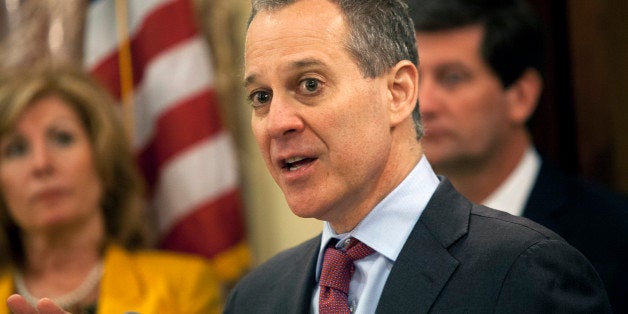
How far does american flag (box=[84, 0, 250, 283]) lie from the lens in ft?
11.6

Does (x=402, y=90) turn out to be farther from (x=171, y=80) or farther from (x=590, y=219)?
(x=171, y=80)

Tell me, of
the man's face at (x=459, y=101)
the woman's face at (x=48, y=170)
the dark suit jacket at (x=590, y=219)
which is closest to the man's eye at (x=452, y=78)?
the man's face at (x=459, y=101)

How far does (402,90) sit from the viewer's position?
5.90 ft

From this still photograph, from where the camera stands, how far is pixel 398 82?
1.79m

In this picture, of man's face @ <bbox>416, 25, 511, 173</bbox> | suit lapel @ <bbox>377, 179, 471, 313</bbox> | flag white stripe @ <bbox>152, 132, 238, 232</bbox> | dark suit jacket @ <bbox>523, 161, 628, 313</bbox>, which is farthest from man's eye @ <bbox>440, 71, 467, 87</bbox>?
suit lapel @ <bbox>377, 179, 471, 313</bbox>

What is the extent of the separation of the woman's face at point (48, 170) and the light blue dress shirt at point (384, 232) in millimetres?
1597

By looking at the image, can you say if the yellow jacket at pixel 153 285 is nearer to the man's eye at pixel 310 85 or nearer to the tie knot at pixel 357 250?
the tie knot at pixel 357 250

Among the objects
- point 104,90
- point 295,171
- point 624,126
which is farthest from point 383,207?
point 104,90

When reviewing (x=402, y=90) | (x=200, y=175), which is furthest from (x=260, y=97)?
(x=200, y=175)

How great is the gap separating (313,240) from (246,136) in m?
1.72

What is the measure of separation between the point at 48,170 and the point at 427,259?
178cm

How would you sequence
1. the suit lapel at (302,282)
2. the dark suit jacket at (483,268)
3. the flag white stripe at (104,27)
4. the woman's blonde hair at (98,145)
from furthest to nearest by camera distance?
the flag white stripe at (104,27), the woman's blonde hair at (98,145), the suit lapel at (302,282), the dark suit jacket at (483,268)

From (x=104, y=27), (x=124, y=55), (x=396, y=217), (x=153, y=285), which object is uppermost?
(x=104, y=27)

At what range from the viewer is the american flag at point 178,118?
3.55 metres
